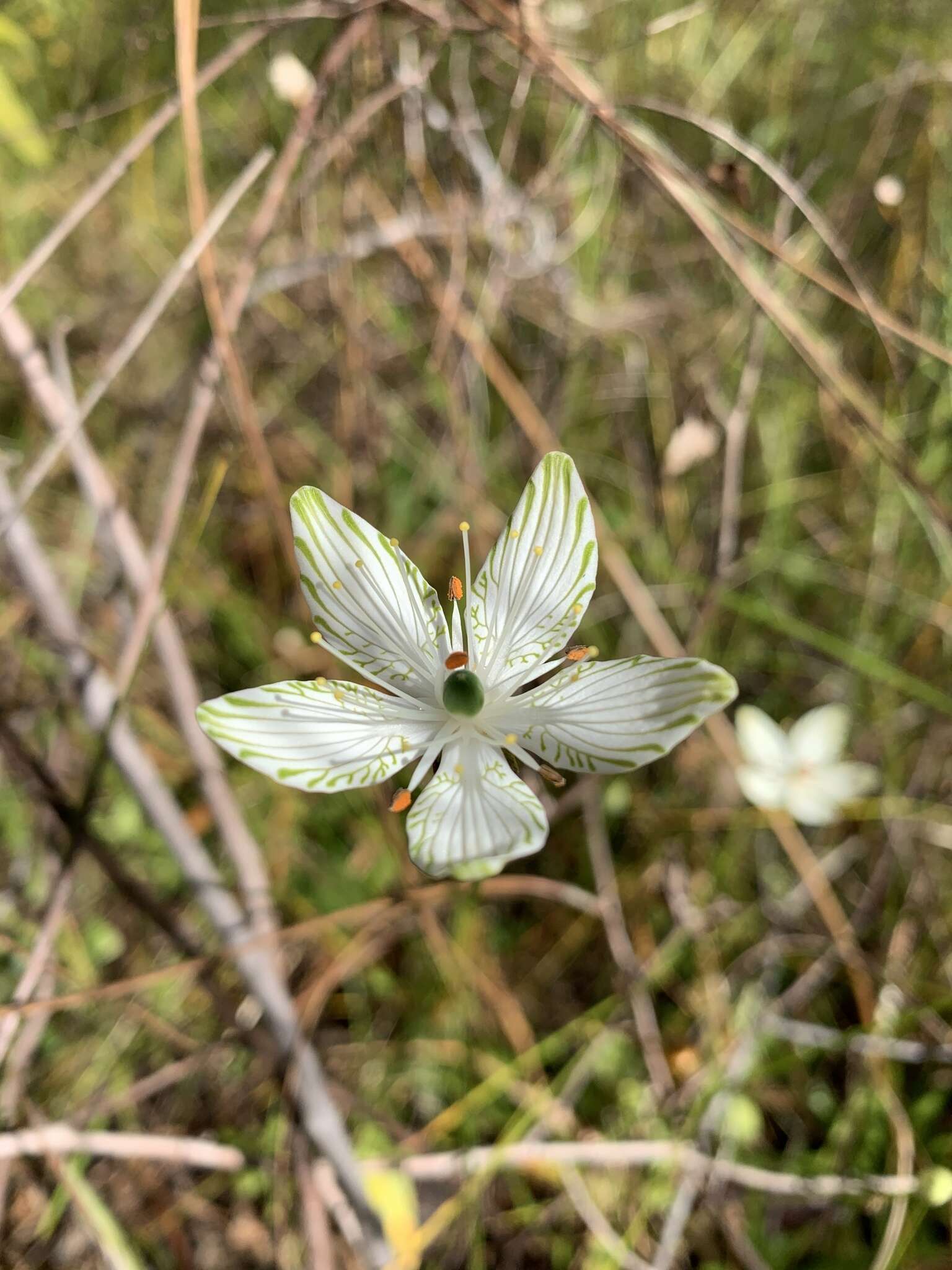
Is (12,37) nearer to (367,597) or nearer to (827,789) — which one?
(367,597)

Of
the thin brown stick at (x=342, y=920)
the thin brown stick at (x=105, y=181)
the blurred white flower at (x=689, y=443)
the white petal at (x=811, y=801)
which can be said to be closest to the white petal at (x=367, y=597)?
the thin brown stick at (x=342, y=920)

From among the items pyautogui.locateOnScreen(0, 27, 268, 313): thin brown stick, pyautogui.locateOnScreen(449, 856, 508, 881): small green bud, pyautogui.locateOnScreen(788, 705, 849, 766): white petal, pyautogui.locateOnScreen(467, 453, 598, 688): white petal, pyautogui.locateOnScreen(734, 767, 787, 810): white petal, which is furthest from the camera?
pyautogui.locateOnScreen(788, 705, 849, 766): white petal

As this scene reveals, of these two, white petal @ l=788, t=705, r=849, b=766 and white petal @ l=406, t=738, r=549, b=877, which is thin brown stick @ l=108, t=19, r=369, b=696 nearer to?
white petal @ l=406, t=738, r=549, b=877

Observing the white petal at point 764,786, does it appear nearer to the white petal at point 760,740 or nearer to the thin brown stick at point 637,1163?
the white petal at point 760,740

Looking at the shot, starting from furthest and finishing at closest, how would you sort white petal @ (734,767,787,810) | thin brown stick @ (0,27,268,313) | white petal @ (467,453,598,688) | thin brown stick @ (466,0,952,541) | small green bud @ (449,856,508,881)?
1. white petal @ (734,767,787,810)
2. thin brown stick @ (466,0,952,541)
3. thin brown stick @ (0,27,268,313)
4. white petal @ (467,453,598,688)
5. small green bud @ (449,856,508,881)

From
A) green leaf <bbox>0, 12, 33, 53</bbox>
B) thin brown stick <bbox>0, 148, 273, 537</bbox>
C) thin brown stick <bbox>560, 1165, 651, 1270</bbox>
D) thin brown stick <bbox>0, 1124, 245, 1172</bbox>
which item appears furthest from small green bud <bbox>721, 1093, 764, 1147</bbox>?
green leaf <bbox>0, 12, 33, 53</bbox>

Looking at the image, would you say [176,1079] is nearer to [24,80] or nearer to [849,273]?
[849,273]

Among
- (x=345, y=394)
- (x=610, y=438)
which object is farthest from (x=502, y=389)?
(x=610, y=438)
